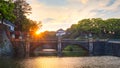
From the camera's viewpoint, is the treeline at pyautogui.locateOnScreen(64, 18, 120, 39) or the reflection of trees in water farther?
the treeline at pyautogui.locateOnScreen(64, 18, 120, 39)

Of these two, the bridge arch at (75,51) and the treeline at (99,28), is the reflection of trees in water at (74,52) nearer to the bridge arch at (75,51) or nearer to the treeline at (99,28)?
the bridge arch at (75,51)

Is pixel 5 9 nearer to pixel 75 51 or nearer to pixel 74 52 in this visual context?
pixel 74 52

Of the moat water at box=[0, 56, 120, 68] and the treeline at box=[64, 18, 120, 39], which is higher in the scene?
the treeline at box=[64, 18, 120, 39]

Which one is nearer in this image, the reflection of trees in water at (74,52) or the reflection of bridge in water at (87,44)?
the reflection of trees in water at (74,52)

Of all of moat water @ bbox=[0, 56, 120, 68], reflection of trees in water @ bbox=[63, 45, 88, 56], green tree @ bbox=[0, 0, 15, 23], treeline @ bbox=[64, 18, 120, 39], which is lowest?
reflection of trees in water @ bbox=[63, 45, 88, 56]

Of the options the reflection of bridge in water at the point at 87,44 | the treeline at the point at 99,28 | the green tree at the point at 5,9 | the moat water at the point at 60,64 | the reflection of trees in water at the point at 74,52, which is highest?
the green tree at the point at 5,9

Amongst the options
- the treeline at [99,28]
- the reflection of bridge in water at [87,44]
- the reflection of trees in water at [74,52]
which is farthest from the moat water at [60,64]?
the treeline at [99,28]

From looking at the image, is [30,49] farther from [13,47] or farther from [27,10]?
[27,10]

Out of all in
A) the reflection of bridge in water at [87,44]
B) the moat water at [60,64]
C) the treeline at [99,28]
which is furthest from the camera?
the treeline at [99,28]

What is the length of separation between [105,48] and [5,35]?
3281 cm

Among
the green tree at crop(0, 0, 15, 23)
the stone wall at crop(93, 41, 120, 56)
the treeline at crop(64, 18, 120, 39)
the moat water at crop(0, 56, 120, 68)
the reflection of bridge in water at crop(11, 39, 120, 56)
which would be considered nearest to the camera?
the moat water at crop(0, 56, 120, 68)

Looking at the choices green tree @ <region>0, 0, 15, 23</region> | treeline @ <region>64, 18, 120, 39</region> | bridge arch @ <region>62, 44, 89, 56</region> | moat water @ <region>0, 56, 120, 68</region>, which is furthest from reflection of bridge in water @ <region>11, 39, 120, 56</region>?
treeline @ <region>64, 18, 120, 39</region>

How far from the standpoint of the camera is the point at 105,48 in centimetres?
10206

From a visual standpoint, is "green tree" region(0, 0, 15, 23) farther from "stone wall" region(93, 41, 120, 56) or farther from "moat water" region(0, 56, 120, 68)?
"stone wall" region(93, 41, 120, 56)
